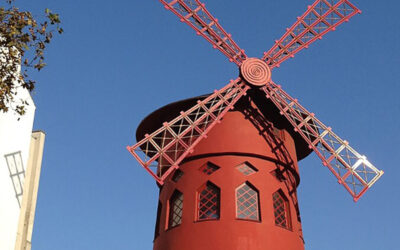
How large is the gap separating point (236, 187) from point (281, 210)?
1.41m

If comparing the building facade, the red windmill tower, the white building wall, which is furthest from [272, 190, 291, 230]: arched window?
the white building wall

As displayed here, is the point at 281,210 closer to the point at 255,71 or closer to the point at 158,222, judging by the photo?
the point at 158,222

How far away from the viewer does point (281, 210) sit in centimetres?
1257

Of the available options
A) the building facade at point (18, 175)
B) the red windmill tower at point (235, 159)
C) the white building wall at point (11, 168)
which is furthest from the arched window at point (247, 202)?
the white building wall at point (11, 168)

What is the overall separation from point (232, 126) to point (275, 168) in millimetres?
1465

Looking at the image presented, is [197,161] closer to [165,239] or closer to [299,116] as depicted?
[165,239]

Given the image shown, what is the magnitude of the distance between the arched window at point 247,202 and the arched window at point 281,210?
0.59m

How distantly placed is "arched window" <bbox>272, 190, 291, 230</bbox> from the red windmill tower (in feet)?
0.08

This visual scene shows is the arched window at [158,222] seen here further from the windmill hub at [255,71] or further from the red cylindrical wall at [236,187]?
the windmill hub at [255,71]

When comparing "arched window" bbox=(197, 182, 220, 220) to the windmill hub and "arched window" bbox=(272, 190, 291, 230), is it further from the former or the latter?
the windmill hub

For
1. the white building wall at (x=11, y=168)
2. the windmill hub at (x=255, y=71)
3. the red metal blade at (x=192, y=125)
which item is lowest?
the white building wall at (x=11, y=168)

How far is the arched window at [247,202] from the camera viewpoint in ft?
38.9

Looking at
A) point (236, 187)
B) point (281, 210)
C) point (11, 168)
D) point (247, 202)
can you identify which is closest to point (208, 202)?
point (236, 187)

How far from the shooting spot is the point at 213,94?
12898mm
